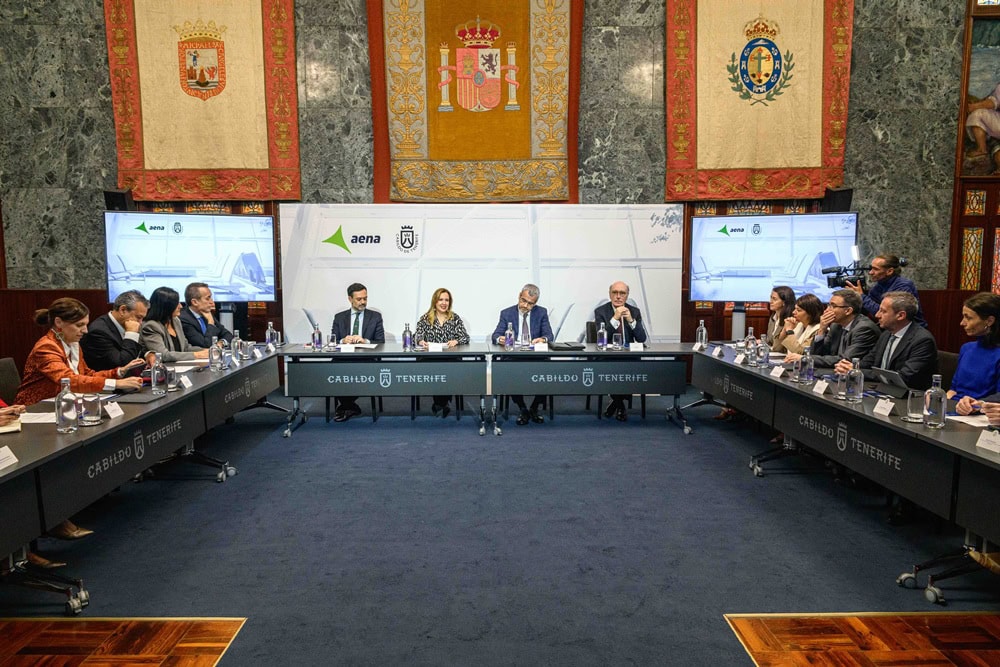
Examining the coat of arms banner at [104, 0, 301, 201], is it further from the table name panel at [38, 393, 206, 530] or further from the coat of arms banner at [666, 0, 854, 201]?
the coat of arms banner at [666, 0, 854, 201]

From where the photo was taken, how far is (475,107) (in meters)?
6.98

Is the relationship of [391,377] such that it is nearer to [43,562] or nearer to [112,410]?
[112,410]

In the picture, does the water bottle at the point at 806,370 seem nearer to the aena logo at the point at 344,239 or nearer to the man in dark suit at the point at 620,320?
the man in dark suit at the point at 620,320

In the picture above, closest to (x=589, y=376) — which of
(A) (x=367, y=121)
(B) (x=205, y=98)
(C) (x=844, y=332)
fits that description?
(C) (x=844, y=332)

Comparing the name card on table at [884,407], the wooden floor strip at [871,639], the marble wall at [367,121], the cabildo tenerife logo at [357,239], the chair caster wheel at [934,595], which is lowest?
the wooden floor strip at [871,639]

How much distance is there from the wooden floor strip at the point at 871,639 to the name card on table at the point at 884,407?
2.90 ft

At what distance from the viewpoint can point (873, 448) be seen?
3.13 m

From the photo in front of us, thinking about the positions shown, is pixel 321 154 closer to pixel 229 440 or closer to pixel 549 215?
pixel 549 215

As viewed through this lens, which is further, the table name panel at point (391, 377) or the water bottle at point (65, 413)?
the table name panel at point (391, 377)

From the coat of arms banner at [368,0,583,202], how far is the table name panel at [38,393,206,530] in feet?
12.9

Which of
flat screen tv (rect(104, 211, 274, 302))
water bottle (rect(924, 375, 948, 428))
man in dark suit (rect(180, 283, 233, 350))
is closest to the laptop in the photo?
water bottle (rect(924, 375, 948, 428))

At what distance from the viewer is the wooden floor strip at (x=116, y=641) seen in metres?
2.17

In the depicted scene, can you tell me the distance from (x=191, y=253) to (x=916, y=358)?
6.46 metres

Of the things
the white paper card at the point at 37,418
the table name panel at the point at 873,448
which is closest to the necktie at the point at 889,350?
the table name panel at the point at 873,448
